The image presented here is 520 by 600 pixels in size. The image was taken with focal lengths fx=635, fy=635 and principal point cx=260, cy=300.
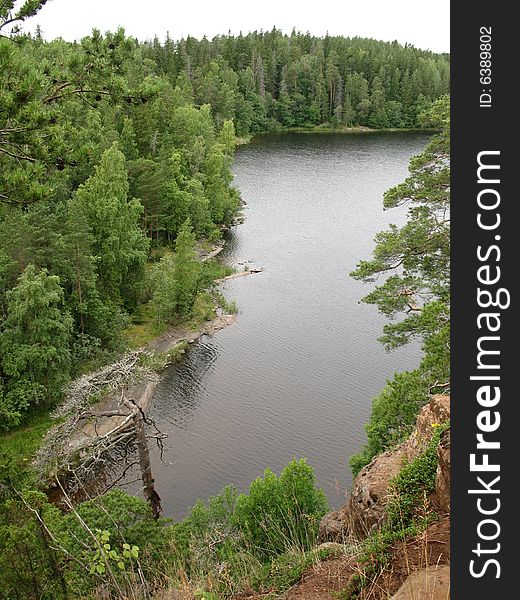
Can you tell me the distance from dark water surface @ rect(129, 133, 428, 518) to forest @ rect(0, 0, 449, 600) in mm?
2783

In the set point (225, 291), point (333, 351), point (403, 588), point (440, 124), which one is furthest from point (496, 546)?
point (225, 291)

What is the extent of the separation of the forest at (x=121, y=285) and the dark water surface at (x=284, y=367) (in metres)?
2.78

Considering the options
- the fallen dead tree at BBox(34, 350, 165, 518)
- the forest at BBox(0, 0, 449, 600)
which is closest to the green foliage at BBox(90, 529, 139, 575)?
the forest at BBox(0, 0, 449, 600)

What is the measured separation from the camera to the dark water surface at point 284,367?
22656 millimetres

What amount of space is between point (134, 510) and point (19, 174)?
7.36 m

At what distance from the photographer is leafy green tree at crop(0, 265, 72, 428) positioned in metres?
23.0

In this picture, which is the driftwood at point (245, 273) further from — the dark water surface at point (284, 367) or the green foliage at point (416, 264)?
the green foliage at point (416, 264)

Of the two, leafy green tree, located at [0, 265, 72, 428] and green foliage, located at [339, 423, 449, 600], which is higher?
green foliage, located at [339, 423, 449, 600]

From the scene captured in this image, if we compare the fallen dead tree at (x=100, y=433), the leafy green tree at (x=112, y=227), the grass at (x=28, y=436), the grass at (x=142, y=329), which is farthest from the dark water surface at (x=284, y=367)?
the leafy green tree at (x=112, y=227)

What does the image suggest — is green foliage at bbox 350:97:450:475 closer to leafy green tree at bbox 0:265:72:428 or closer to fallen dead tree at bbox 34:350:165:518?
fallen dead tree at bbox 34:350:165:518

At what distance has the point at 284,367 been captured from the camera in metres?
28.9

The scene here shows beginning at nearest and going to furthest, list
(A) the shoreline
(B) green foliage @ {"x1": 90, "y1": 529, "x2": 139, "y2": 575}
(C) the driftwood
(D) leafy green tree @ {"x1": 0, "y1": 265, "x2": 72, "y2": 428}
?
1. (B) green foliage @ {"x1": 90, "y1": 529, "x2": 139, "y2": 575}
2. (D) leafy green tree @ {"x1": 0, "y1": 265, "x2": 72, "y2": 428}
3. (C) the driftwood
4. (A) the shoreline

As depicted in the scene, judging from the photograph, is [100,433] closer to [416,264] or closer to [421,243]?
[416,264]

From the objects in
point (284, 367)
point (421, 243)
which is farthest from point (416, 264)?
point (284, 367)
